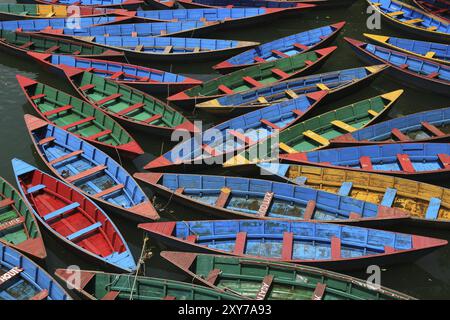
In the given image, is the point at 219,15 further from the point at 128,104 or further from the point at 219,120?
the point at 128,104

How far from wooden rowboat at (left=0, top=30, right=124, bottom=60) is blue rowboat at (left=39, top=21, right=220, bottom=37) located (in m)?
1.21

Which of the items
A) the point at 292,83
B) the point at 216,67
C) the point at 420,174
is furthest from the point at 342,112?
the point at 216,67

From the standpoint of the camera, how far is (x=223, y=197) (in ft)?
72.7

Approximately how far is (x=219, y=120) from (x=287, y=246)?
10.1m

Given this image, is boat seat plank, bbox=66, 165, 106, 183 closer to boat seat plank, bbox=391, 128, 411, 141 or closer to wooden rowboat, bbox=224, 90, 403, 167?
wooden rowboat, bbox=224, 90, 403, 167

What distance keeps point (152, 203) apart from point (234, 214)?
3.90 m

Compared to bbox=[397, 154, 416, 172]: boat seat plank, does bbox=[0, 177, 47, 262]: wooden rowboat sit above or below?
below

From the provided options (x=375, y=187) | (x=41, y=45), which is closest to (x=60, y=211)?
(x=375, y=187)

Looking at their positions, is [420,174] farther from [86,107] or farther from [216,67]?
[86,107]

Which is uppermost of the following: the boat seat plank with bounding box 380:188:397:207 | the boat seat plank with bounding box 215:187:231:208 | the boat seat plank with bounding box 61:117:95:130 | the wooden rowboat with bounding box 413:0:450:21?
the wooden rowboat with bounding box 413:0:450:21

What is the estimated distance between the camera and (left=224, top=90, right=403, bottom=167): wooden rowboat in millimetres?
23719

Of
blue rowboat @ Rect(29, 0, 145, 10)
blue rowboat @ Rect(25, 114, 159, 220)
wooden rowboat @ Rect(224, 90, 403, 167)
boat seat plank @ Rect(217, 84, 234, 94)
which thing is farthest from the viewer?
blue rowboat @ Rect(29, 0, 145, 10)

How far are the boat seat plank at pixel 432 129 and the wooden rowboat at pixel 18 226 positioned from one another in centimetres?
1834

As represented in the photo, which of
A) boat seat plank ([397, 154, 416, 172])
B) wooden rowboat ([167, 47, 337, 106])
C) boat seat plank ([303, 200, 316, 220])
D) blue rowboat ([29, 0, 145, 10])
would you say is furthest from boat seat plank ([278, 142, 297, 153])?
blue rowboat ([29, 0, 145, 10])
